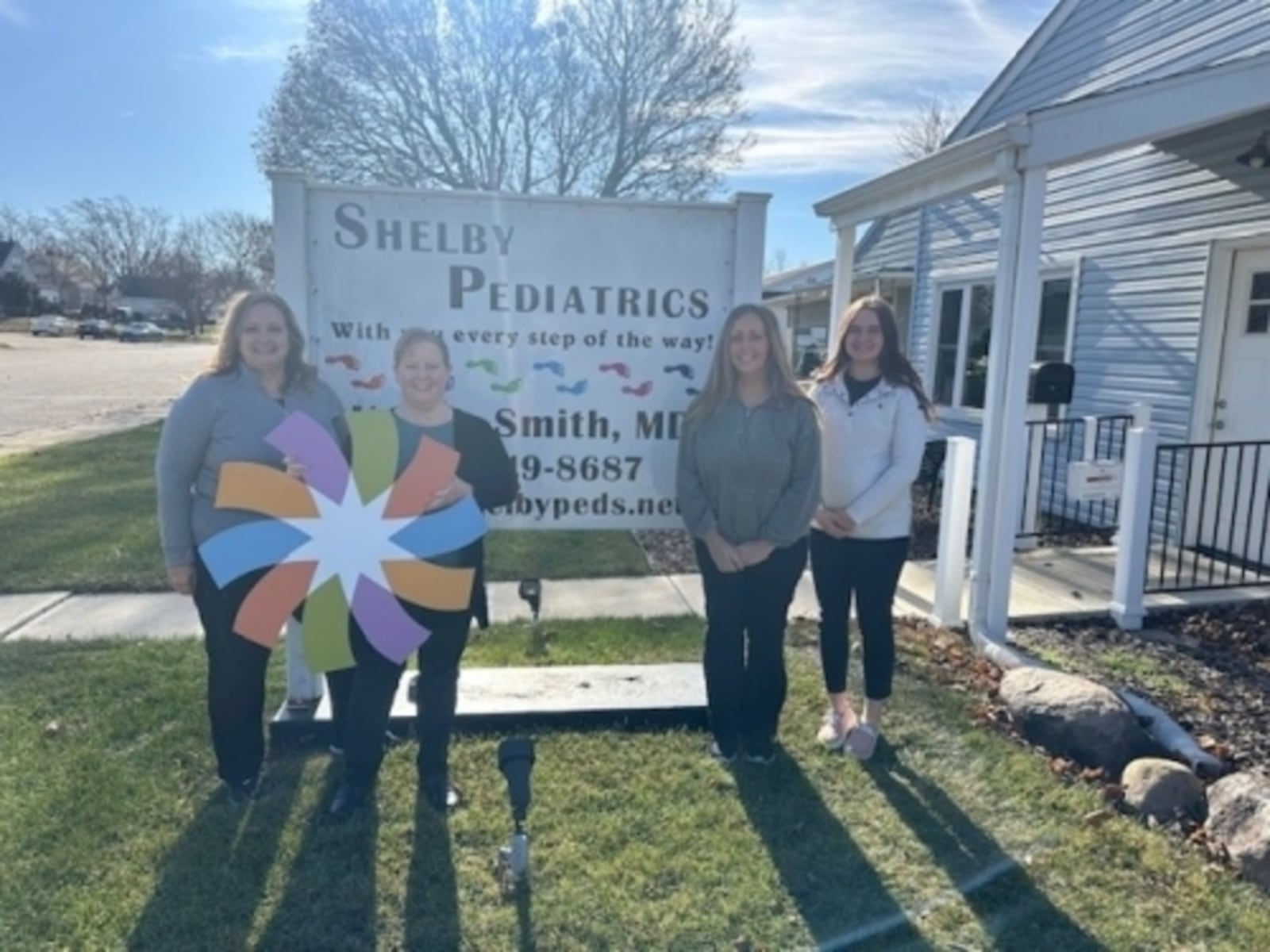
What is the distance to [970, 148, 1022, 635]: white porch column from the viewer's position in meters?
4.46

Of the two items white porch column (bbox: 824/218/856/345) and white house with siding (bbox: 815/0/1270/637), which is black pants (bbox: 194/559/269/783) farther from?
white porch column (bbox: 824/218/856/345)

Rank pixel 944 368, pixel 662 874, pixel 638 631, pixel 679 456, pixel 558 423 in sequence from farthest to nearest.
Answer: pixel 944 368 → pixel 638 631 → pixel 558 423 → pixel 679 456 → pixel 662 874

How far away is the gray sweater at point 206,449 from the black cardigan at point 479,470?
55cm

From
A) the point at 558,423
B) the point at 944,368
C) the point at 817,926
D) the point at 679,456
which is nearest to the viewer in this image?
the point at 817,926

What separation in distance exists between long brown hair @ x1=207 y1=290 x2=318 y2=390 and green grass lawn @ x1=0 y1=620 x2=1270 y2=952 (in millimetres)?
1420

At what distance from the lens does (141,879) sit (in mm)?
2680

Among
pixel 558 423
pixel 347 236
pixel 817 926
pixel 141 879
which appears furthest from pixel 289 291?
pixel 817 926

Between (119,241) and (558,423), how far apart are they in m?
94.6

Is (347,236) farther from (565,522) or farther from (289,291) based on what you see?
(565,522)

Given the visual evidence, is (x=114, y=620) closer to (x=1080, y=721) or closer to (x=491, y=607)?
(x=491, y=607)

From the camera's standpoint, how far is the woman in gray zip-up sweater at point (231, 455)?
2.81m

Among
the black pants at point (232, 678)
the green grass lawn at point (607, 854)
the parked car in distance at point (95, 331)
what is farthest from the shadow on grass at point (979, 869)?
the parked car in distance at point (95, 331)

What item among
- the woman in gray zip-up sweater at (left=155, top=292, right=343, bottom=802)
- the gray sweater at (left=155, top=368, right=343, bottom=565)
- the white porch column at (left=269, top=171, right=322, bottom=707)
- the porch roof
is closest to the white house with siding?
the porch roof

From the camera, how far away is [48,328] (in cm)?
6281
